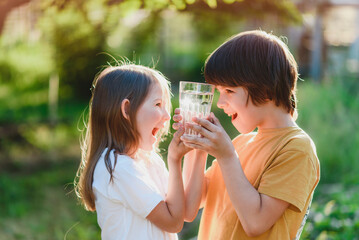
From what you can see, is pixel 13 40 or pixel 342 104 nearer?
pixel 342 104

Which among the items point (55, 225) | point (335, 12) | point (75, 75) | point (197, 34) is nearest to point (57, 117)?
point (75, 75)

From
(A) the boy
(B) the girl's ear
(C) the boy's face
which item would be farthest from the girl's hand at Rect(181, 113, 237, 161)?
(B) the girl's ear

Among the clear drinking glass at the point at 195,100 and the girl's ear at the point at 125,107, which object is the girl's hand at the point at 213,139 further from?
the girl's ear at the point at 125,107

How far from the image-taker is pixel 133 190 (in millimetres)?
1736

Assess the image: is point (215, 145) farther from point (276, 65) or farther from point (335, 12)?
point (335, 12)

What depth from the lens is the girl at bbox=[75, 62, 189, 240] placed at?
69.0 inches

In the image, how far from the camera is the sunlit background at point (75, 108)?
436 centimetres

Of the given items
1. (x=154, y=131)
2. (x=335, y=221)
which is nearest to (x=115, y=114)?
(x=154, y=131)

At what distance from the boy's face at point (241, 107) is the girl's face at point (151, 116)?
280 mm

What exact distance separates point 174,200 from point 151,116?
0.35 meters

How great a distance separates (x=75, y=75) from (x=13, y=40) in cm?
124

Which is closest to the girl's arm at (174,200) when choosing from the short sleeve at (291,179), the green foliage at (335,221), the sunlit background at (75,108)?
the short sleeve at (291,179)

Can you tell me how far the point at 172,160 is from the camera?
1.79 meters

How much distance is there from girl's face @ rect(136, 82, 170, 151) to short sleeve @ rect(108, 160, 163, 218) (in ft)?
0.49
